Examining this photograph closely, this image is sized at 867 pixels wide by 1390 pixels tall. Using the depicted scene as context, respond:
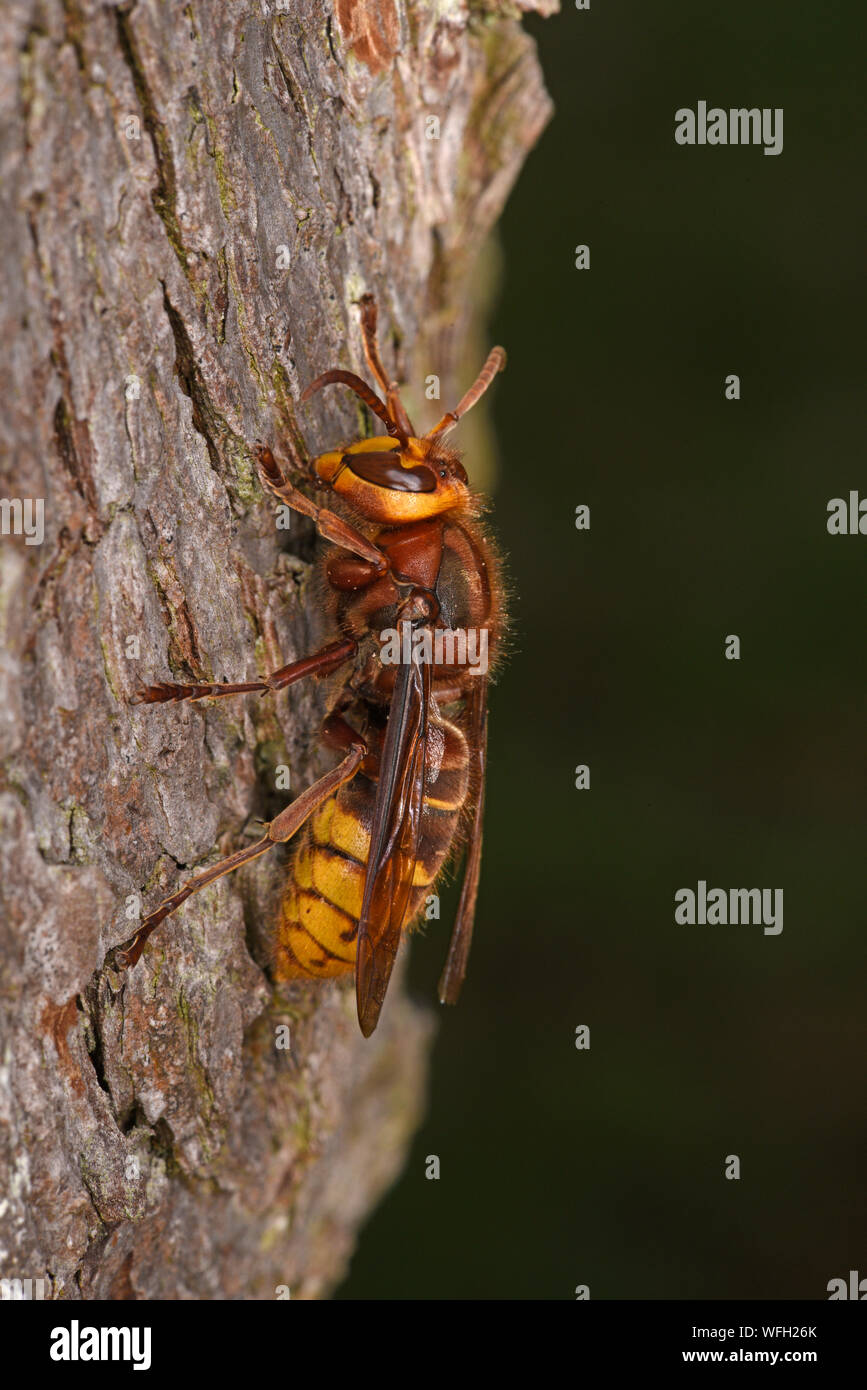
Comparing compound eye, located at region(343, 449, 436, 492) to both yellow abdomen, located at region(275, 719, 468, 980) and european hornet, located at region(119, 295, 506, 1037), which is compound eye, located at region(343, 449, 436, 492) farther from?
yellow abdomen, located at region(275, 719, 468, 980)

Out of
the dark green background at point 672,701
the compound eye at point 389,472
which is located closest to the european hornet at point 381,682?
the compound eye at point 389,472

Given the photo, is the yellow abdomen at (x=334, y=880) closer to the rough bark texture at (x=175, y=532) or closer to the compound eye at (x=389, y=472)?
the rough bark texture at (x=175, y=532)

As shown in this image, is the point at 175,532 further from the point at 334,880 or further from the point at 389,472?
the point at 334,880

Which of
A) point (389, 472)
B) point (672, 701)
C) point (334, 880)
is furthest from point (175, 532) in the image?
point (672, 701)

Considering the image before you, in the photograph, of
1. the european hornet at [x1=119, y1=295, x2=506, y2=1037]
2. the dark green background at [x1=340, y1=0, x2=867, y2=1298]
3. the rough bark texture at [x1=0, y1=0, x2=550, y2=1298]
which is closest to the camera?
the rough bark texture at [x1=0, y1=0, x2=550, y2=1298]

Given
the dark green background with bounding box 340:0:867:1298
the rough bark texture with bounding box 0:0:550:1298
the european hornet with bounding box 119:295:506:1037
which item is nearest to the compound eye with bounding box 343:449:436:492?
the european hornet with bounding box 119:295:506:1037

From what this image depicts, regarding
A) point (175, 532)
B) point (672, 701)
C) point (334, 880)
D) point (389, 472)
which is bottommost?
point (334, 880)
